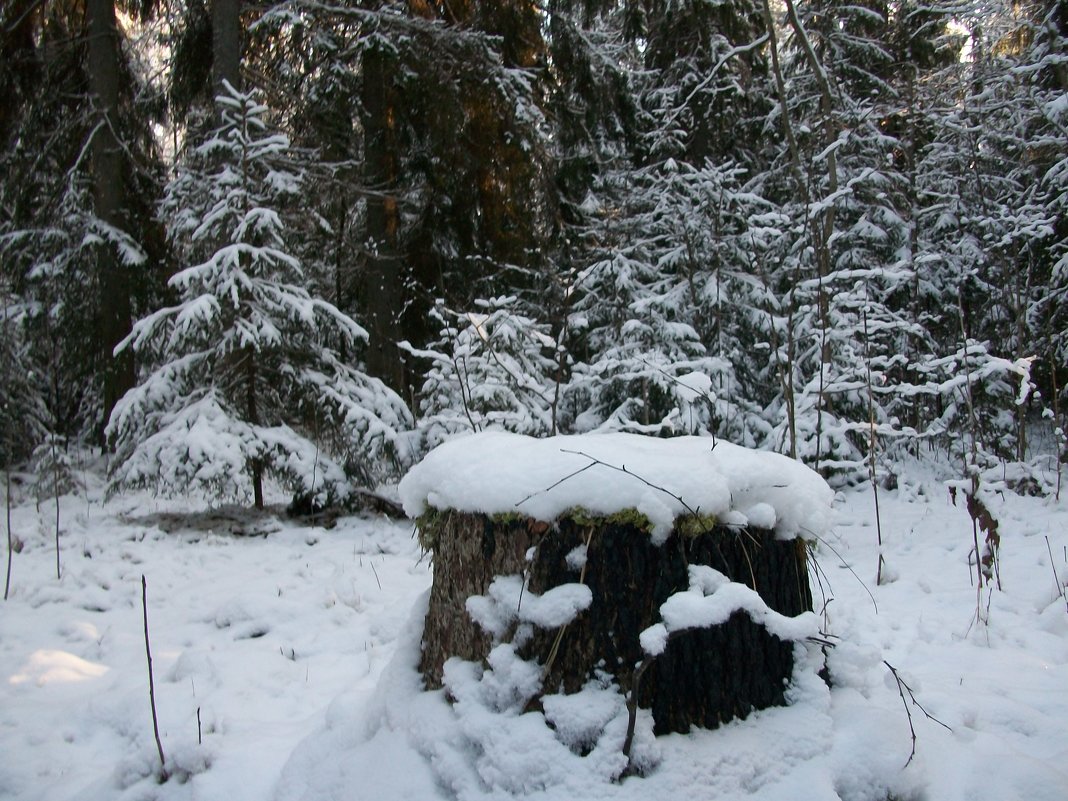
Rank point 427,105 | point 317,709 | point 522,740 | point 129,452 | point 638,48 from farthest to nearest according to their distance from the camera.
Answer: point 638,48 → point 427,105 → point 129,452 → point 317,709 → point 522,740

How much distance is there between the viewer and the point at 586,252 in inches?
459

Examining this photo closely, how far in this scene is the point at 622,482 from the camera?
2074mm

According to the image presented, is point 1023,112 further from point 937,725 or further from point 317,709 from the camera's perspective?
point 317,709

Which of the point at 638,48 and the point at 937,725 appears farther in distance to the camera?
the point at 638,48

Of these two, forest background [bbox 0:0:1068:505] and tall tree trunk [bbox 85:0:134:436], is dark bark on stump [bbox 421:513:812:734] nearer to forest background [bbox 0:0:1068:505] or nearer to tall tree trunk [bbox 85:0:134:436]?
forest background [bbox 0:0:1068:505]

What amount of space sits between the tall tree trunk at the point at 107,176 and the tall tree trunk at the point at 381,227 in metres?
3.38

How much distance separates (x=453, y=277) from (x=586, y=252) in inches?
89.9

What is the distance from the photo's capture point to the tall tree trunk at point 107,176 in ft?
32.0

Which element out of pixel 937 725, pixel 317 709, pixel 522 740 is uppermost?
pixel 522 740

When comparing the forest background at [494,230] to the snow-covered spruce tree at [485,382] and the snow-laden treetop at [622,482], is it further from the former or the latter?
the snow-laden treetop at [622,482]

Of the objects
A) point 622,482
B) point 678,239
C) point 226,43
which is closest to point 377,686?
point 622,482

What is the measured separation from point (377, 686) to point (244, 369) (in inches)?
220

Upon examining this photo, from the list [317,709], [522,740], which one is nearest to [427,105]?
[317,709]

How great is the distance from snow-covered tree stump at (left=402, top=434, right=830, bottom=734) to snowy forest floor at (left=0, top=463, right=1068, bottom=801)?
152 mm
